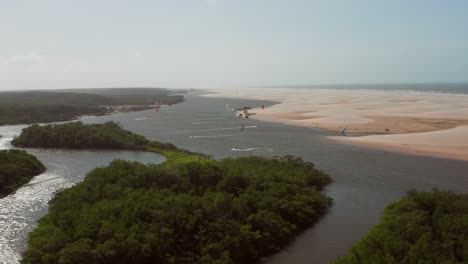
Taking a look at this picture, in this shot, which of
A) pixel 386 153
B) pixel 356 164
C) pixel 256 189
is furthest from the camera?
pixel 386 153

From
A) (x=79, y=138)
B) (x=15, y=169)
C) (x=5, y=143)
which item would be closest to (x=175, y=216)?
(x=15, y=169)

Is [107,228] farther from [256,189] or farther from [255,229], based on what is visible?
[256,189]

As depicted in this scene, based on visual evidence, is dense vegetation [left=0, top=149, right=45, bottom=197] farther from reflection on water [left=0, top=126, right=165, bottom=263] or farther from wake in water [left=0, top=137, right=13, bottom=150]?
wake in water [left=0, top=137, right=13, bottom=150]

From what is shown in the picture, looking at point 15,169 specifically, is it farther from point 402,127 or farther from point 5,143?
point 402,127

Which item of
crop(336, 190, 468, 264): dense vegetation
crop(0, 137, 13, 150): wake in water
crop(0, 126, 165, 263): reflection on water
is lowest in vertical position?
crop(0, 126, 165, 263): reflection on water

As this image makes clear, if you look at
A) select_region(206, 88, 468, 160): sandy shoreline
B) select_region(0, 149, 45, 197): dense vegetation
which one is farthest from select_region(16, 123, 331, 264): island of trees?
select_region(206, 88, 468, 160): sandy shoreline

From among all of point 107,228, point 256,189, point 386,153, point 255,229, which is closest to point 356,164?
point 386,153

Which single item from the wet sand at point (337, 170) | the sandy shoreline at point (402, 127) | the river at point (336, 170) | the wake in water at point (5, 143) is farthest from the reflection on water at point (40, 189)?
the sandy shoreline at point (402, 127)
